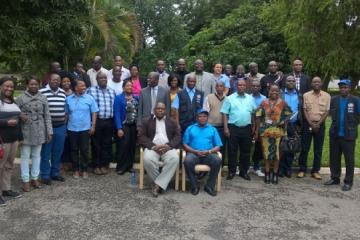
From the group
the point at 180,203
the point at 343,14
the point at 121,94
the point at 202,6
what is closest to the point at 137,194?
the point at 180,203

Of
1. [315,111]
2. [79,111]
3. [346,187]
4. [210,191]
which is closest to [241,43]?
[315,111]

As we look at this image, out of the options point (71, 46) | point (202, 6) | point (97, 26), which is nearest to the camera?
point (71, 46)

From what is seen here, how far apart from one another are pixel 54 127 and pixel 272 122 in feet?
12.9

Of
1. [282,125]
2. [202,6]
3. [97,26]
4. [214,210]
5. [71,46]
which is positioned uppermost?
[202,6]

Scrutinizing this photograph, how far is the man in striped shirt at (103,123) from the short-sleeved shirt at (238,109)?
7.09 ft

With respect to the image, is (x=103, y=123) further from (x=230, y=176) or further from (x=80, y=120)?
(x=230, y=176)

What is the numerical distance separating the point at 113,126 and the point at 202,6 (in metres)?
34.4

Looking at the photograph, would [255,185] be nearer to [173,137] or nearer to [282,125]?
[282,125]

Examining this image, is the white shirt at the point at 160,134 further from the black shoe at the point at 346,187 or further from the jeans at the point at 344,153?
the black shoe at the point at 346,187

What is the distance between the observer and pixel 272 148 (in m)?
8.03

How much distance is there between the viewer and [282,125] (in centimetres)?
803

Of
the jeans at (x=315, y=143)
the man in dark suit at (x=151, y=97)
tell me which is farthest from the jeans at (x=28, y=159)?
the jeans at (x=315, y=143)

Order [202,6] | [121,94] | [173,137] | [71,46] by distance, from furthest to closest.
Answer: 1. [202,6]
2. [121,94]
3. [173,137]
4. [71,46]

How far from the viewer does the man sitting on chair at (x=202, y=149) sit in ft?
24.2
